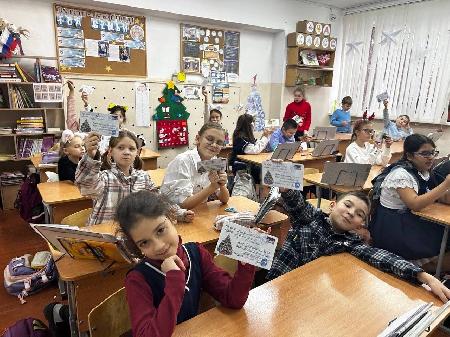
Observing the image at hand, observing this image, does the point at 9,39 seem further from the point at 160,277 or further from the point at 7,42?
the point at 160,277

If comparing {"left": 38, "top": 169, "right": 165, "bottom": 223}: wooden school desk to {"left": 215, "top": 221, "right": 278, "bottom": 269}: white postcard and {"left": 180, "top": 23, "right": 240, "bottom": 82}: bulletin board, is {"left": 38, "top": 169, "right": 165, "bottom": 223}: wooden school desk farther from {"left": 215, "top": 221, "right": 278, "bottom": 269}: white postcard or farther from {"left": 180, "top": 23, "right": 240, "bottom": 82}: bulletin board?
{"left": 180, "top": 23, "right": 240, "bottom": 82}: bulletin board

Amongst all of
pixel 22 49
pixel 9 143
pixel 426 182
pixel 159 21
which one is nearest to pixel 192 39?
pixel 159 21

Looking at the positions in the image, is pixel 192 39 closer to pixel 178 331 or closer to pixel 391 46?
pixel 391 46

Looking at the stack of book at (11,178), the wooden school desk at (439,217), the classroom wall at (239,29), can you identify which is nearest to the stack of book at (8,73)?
the classroom wall at (239,29)

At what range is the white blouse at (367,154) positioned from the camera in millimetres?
3635

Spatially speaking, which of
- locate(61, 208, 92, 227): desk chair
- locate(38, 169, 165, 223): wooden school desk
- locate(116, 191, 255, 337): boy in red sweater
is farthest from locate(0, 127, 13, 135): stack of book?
locate(116, 191, 255, 337): boy in red sweater

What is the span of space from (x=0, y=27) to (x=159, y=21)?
215 cm

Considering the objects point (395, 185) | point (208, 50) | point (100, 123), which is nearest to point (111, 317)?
point (100, 123)

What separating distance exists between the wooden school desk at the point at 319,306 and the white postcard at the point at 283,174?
0.39 metres

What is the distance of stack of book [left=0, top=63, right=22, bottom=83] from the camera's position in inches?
148

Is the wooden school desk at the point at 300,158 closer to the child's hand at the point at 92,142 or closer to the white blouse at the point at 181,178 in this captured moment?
the white blouse at the point at 181,178

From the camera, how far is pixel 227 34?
5.75 metres

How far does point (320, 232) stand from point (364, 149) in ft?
8.08

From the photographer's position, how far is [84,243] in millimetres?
1329
